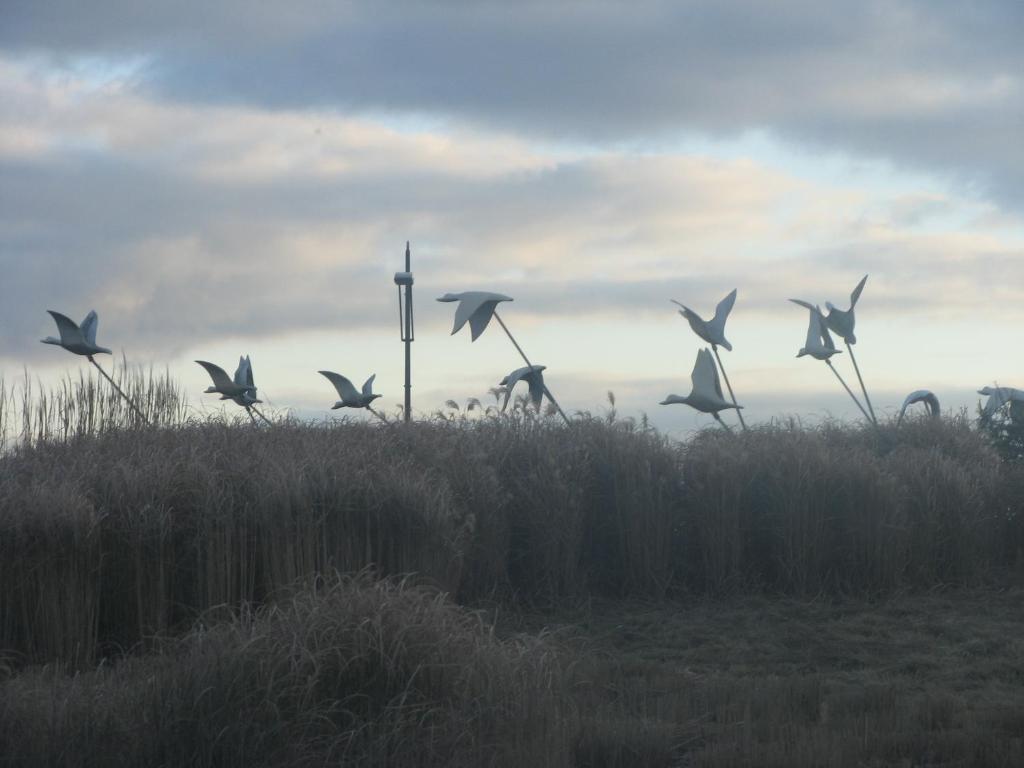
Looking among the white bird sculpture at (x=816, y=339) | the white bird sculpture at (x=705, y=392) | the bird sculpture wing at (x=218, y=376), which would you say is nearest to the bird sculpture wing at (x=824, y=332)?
the white bird sculpture at (x=816, y=339)

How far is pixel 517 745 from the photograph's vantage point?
17.4 ft

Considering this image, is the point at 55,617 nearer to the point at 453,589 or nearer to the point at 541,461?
the point at 453,589

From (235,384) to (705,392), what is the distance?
5.35 metres

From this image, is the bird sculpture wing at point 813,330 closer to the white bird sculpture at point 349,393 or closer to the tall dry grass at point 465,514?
the tall dry grass at point 465,514

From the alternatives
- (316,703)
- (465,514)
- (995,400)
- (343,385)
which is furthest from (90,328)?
(995,400)

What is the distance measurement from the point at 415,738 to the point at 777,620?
199 inches

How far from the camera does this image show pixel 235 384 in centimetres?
1337

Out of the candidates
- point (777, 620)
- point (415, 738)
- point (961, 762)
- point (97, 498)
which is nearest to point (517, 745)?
point (415, 738)

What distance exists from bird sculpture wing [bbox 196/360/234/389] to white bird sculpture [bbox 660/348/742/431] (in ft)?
16.3

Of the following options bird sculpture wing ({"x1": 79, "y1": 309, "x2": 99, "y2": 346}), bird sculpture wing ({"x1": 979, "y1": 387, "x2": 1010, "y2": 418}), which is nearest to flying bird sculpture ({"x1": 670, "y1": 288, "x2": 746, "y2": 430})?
bird sculpture wing ({"x1": 979, "y1": 387, "x2": 1010, "y2": 418})

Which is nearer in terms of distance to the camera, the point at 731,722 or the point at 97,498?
the point at 731,722

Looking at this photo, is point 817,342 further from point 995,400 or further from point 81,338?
point 81,338

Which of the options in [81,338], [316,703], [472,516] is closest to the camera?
[316,703]

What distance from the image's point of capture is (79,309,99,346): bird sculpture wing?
40.9ft
